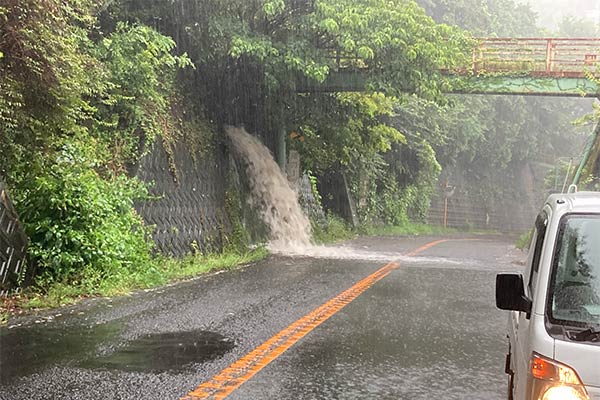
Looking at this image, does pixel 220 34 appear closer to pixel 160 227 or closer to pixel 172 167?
pixel 172 167

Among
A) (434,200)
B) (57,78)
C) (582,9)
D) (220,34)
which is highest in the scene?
(582,9)

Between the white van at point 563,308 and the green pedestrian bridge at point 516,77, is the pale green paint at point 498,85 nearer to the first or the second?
the green pedestrian bridge at point 516,77

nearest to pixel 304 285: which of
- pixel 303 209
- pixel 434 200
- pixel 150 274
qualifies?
pixel 150 274

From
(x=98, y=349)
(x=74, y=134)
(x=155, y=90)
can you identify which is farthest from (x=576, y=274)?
(x=155, y=90)

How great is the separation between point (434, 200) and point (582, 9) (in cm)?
6620

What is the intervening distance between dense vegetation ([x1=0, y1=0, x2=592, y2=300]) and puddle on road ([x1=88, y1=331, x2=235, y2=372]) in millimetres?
3303

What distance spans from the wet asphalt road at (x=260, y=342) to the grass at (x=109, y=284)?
375 mm

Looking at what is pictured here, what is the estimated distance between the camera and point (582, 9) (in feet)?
317

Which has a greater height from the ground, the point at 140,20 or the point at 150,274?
the point at 140,20

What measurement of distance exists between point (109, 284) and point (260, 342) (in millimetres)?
3955

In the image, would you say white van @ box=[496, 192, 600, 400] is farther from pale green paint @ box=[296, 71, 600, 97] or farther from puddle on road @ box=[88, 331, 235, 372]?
pale green paint @ box=[296, 71, 600, 97]

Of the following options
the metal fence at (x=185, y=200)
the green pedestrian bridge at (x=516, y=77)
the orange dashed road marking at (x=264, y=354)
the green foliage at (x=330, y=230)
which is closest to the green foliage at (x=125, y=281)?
the metal fence at (x=185, y=200)

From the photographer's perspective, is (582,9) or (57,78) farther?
(582,9)

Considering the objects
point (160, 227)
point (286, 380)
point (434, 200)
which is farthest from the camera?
point (434, 200)
